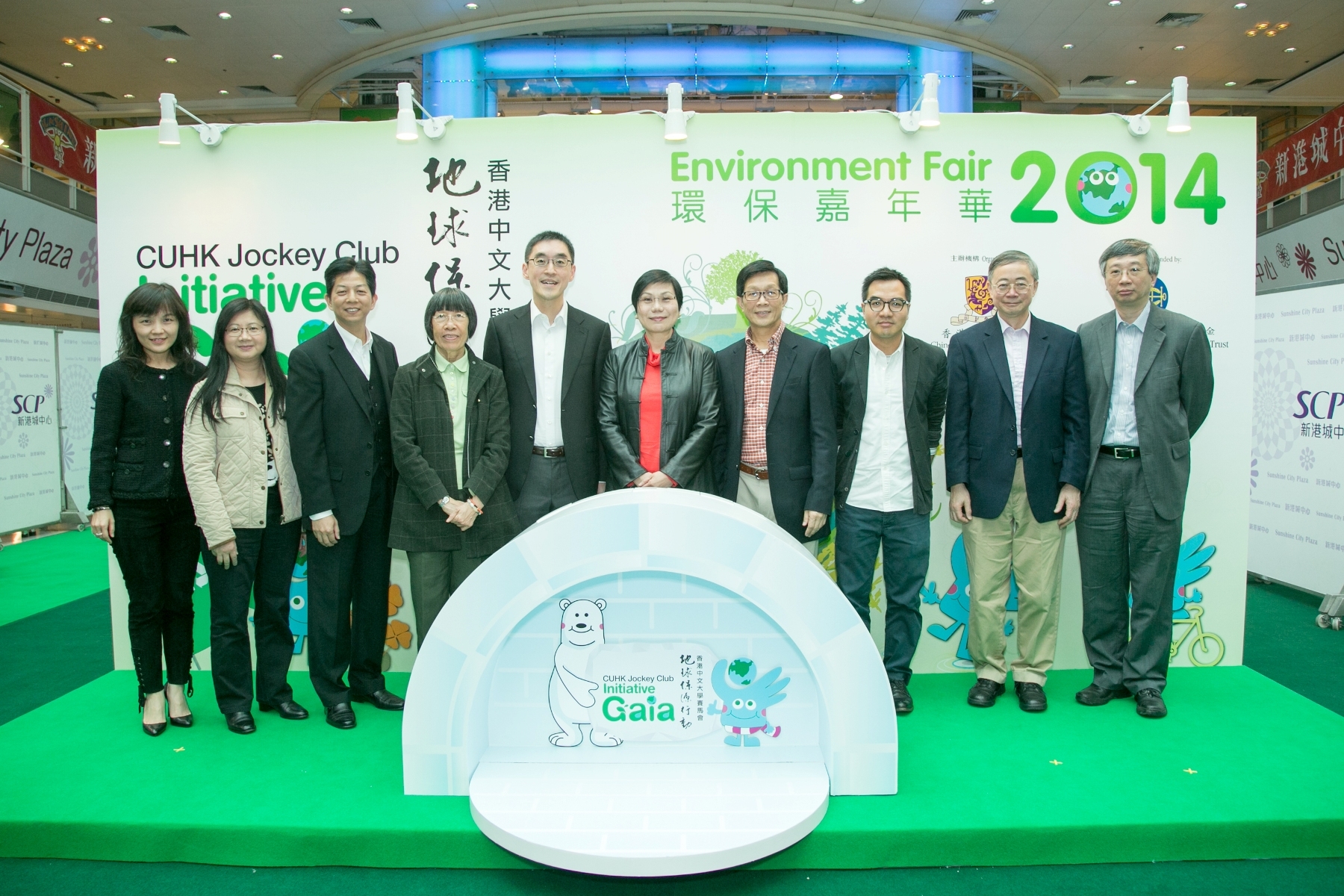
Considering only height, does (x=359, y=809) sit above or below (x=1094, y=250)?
below

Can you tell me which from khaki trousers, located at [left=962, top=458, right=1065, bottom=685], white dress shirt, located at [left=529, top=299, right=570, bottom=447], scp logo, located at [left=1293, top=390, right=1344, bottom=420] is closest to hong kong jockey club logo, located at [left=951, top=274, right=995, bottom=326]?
khaki trousers, located at [left=962, top=458, right=1065, bottom=685]

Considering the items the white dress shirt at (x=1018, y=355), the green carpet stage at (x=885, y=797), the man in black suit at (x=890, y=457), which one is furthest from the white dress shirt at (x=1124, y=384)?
the green carpet stage at (x=885, y=797)

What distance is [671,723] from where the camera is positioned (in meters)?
2.38

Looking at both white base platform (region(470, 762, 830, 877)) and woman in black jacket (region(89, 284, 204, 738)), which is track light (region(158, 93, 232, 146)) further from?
white base platform (region(470, 762, 830, 877))

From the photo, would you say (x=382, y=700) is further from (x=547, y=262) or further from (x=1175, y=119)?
(x=1175, y=119)

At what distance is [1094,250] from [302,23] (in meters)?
9.40

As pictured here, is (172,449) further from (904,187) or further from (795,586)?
(904,187)

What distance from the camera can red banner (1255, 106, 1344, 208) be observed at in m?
8.07

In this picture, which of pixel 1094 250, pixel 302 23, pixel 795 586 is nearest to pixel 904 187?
pixel 1094 250

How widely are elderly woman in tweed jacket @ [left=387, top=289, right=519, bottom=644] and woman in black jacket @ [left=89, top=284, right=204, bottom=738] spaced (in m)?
0.71

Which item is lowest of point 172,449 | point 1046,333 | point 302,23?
point 172,449

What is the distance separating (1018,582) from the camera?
3270mm

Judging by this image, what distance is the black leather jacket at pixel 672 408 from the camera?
120 inches

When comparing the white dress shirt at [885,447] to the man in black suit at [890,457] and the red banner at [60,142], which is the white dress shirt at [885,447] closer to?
the man in black suit at [890,457]
